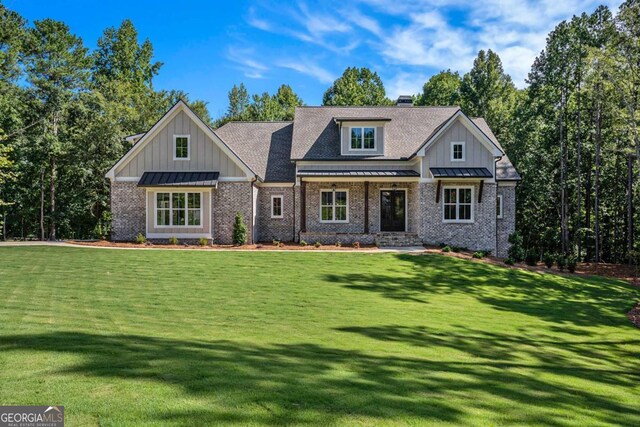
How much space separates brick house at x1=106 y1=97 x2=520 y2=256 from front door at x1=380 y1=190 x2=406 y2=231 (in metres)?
0.06

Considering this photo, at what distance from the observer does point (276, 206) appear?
24641mm

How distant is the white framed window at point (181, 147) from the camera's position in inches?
865

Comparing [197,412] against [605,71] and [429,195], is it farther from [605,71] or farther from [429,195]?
[605,71]

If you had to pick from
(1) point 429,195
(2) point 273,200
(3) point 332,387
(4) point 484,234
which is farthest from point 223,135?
(3) point 332,387

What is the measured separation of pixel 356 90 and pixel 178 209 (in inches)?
1319

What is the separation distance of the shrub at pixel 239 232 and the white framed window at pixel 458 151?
37.3 ft

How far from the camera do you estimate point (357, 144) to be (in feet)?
80.5

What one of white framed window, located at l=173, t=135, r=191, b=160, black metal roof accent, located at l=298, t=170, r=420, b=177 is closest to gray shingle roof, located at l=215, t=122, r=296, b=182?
black metal roof accent, located at l=298, t=170, r=420, b=177

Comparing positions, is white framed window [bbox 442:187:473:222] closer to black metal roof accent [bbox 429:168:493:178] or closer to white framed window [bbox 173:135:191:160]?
black metal roof accent [bbox 429:168:493:178]

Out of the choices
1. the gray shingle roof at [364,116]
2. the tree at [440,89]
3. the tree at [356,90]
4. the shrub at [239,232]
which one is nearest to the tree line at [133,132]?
the gray shingle roof at [364,116]

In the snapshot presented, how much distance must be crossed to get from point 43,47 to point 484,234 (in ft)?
104

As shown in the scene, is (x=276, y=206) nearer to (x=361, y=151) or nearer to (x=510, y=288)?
(x=361, y=151)

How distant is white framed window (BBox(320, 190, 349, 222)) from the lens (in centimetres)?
2419

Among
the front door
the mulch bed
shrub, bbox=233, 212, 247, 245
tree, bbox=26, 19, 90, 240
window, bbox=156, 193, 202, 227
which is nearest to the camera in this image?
the mulch bed
